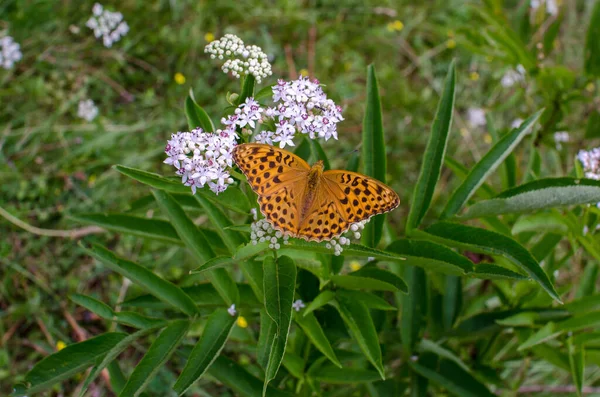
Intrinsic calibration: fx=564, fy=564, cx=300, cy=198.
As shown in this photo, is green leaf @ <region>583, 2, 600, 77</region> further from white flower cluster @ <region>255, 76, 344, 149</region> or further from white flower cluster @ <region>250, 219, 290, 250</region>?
white flower cluster @ <region>250, 219, 290, 250</region>

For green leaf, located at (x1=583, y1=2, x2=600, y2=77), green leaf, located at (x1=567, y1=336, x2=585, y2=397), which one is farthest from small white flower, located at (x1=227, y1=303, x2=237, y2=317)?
green leaf, located at (x1=583, y1=2, x2=600, y2=77)

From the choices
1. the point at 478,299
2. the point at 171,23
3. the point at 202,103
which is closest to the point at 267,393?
the point at 478,299

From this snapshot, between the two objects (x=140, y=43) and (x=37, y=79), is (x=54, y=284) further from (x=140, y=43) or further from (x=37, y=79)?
(x=140, y=43)

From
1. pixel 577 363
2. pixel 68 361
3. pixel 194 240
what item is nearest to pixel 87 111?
pixel 194 240

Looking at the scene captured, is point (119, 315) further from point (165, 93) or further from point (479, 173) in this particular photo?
point (165, 93)

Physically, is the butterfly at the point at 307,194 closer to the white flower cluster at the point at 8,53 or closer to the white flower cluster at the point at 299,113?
the white flower cluster at the point at 299,113

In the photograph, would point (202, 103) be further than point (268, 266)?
Yes
